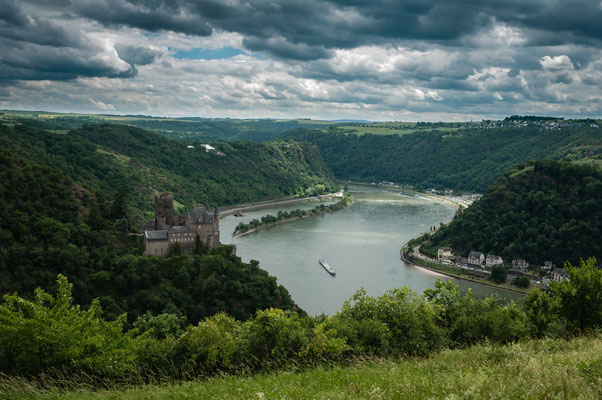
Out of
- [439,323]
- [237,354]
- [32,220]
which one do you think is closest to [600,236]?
[439,323]

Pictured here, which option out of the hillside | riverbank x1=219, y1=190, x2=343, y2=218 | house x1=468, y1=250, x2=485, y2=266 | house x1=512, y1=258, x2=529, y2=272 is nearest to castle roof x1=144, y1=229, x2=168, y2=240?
the hillside

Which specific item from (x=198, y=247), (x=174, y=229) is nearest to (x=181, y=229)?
(x=174, y=229)

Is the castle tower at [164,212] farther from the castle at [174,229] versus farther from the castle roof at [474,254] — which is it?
the castle roof at [474,254]

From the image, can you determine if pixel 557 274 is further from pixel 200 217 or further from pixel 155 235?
pixel 155 235

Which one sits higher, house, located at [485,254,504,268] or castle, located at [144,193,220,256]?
castle, located at [144,193,220,256]

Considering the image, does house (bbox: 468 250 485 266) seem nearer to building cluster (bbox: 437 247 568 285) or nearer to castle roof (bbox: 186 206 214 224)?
building cluster (bbox: 437 247 568 285)

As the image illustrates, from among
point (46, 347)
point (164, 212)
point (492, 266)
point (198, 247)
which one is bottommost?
point (492, 266)
